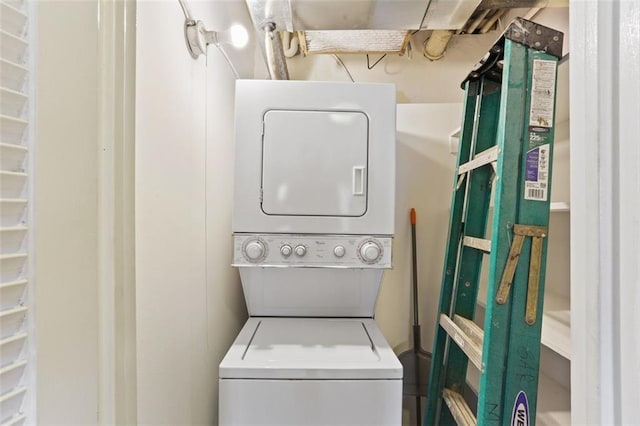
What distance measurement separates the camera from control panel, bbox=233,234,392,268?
1572mm

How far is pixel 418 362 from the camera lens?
78.4 inches

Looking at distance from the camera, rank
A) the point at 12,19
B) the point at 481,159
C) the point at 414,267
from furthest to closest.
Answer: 1. the point at 414,267
2. the point at 481,159
3. the point at 12,19

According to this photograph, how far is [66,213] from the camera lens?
674 mm

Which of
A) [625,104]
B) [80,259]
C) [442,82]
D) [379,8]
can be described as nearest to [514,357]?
[625,104]

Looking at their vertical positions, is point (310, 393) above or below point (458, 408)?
above

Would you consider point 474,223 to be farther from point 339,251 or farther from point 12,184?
point 12,184

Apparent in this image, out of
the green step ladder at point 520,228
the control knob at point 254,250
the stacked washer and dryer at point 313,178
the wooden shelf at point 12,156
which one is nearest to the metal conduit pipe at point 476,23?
the stacked washer and dryer at point 313,178

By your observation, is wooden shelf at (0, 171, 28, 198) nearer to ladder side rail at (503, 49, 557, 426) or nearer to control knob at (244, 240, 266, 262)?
control knob at (244, 240, 266, 262)

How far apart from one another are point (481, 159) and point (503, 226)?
0.32 m

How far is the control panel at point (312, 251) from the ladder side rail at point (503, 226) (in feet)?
1.85

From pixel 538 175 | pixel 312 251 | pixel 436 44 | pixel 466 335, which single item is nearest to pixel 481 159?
pixel 538 175

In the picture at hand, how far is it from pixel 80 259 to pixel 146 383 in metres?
0.43

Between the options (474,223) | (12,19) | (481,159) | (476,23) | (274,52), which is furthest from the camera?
(476,23)

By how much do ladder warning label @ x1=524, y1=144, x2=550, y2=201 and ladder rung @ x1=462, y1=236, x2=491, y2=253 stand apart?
24cm
